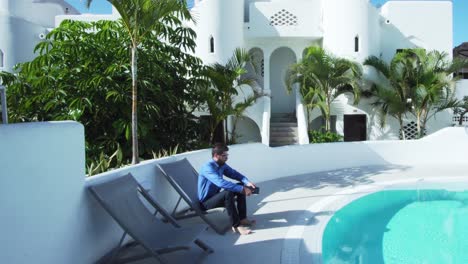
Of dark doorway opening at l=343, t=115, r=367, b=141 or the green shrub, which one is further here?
dark doorway opening at l=343, t=115, r=367, b=141

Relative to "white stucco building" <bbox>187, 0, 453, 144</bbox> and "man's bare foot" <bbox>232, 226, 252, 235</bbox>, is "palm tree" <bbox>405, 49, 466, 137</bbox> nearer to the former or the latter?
"white stucco building" <bbox>187, 0, 453, 144</bbox>

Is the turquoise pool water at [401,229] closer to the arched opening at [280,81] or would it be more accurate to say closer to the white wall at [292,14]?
the white wall at [292,14]

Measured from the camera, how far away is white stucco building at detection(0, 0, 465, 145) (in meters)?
15.8

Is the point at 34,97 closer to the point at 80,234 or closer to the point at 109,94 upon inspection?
the point at 109,94

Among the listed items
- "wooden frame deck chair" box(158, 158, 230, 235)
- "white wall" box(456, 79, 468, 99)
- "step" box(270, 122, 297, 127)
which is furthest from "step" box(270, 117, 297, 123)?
"wooden frame deck chair" box(158, 158, 230, 235)

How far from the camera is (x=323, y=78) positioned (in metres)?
14.2

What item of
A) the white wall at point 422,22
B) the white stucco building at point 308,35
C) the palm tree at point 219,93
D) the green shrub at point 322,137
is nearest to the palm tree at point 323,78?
the green shrub at point 322,137

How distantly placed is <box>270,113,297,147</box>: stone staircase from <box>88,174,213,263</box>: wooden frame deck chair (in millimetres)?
10921

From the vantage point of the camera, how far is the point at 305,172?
10.0 meters

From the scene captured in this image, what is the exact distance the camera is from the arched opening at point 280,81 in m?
18.6

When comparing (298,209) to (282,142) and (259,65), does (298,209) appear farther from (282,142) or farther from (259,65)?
(259,65)

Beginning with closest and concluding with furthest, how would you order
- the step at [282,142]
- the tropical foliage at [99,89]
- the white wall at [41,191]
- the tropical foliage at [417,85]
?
the white wall at [41,191] < the tropical foliage at [99,89] < the tropical foliage at [417,85] < the step at [282,142]

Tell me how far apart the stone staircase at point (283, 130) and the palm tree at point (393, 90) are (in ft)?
12.2

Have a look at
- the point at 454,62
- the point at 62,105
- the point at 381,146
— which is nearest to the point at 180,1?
the point at 62,105
